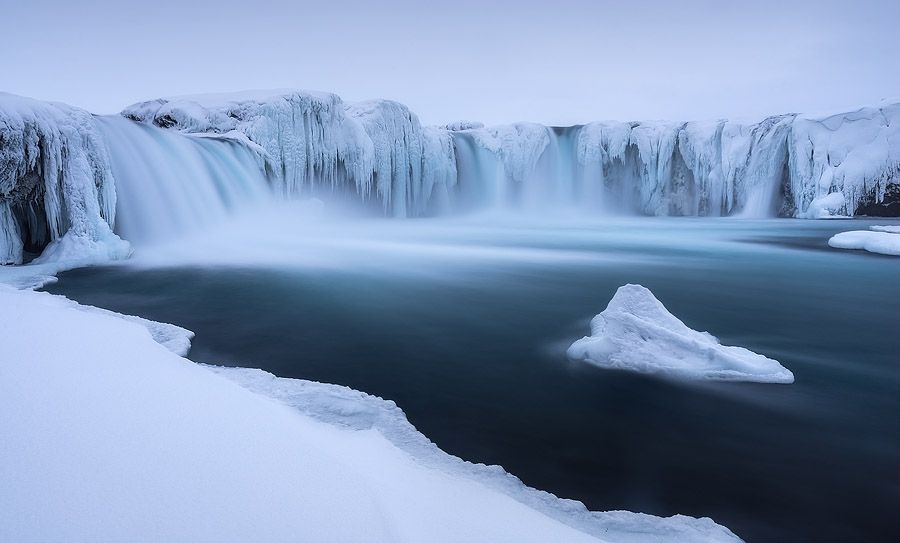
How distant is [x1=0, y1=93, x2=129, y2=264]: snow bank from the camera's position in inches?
255

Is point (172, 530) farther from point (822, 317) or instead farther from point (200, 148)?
point (200, 148)

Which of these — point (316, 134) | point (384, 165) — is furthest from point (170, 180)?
point (384, 165)

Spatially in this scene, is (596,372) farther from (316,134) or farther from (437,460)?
(316,134)

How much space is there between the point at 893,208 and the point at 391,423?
22609 millimetres

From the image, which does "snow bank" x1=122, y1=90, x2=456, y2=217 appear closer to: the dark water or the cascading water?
the cascading water

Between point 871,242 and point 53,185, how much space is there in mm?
14217

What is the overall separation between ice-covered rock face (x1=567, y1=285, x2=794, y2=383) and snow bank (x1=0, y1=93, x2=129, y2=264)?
7.06 meters

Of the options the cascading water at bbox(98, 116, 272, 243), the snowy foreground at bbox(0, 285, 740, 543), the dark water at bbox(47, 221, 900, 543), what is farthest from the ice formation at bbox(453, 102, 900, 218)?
the snowy foreground at bbox(0, 285, 740, 543)

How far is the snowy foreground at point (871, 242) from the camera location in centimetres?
1004

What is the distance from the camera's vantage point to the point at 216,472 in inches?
60.3

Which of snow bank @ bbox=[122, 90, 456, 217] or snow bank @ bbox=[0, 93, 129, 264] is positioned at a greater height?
snow bank @ bbox=[122, 90, 456, 217]

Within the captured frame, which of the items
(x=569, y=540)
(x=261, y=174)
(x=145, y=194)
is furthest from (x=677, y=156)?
(x=569, y=540)

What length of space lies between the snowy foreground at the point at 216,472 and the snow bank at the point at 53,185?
5.27 m

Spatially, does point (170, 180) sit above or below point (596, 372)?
above
